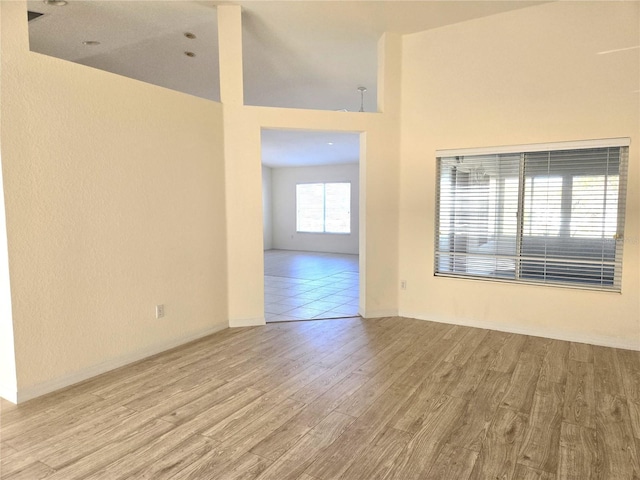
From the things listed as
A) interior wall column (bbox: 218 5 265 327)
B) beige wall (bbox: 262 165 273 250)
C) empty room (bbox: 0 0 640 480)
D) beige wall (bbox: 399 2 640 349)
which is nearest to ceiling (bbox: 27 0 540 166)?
empty room (bbox: 0 0 640 480)

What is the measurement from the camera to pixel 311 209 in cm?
1185

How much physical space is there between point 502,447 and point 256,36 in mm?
4339

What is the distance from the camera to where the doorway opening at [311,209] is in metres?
7.89

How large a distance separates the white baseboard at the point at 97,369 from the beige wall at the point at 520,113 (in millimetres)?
2448

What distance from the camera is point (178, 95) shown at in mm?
3553

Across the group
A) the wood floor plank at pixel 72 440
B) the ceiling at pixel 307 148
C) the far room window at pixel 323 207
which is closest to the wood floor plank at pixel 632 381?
the wood floor plank at pixel 72 440

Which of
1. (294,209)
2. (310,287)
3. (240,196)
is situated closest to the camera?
(240,196)

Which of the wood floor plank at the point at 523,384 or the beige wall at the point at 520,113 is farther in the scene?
the beige wall at the point at 520,113

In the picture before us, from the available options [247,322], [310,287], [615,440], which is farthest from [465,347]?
[310,287]

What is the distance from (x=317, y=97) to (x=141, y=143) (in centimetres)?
388

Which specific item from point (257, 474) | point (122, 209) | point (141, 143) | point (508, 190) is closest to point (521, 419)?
point (257, 474)

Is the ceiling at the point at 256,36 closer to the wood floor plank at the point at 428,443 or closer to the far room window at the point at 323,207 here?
the wood floor plank at the point at 428,443

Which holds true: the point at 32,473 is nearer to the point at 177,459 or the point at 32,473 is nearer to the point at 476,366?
the point at 177,459

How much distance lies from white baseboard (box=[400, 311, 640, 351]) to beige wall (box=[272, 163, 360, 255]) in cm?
663
